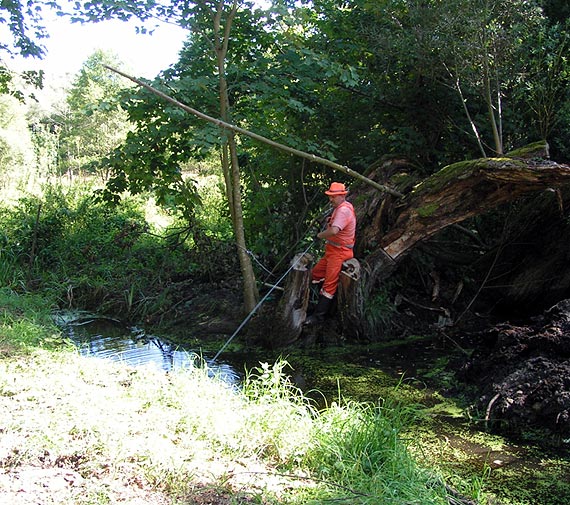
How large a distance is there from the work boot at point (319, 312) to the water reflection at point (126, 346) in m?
1.39

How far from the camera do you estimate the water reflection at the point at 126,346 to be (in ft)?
23.6

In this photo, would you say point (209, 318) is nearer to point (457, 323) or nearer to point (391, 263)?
point (391, 263)

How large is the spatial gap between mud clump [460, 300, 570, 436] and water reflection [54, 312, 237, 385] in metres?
2.67

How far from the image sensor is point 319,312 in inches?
322

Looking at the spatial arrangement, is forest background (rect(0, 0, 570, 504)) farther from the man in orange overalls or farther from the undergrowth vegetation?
the man in orange overalls

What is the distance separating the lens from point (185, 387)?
4969 mm

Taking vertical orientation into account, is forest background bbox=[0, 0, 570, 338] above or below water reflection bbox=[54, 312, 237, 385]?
above

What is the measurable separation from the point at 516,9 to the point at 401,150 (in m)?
2.53

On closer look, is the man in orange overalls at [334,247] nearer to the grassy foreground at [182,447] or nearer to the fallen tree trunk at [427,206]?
the fallen tree trunk at [427,206]

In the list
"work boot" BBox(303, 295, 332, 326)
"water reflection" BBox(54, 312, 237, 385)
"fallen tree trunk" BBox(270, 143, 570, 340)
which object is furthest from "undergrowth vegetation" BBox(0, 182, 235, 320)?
"fallen tree trunk" BBox(270, 143, 570, 340)

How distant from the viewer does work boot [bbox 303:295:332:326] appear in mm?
8125

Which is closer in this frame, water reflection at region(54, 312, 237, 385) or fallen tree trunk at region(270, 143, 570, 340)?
fallen tree trunk at region(270, 143, 570, 340)

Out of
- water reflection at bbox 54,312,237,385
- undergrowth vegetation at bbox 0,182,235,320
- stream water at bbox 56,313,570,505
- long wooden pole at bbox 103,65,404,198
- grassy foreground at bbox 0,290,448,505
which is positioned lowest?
stream water at bbox 56,313,570,505

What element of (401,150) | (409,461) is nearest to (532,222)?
(401,150)
